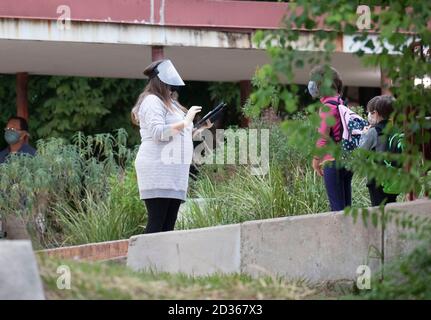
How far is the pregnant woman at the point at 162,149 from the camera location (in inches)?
346

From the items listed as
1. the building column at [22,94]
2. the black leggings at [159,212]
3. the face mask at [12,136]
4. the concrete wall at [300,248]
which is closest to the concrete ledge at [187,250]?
the concrete wall at [300,248]

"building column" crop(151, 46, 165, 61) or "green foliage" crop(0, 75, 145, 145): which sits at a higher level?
"building column" crop(151, 46, 165, 61)

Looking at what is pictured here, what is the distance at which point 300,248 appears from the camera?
8.18 m

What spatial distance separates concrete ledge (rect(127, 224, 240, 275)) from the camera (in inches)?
324

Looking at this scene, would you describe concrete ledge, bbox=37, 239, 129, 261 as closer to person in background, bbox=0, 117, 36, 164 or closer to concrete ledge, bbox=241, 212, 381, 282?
concrete ledge, bbox=241, 212, 381, 282

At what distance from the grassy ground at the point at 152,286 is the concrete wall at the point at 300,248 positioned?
67cm

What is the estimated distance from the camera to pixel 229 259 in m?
8.20

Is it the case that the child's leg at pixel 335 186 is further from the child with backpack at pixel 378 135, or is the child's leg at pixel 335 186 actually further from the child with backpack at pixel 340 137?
the child with backpack at pixel 378 135

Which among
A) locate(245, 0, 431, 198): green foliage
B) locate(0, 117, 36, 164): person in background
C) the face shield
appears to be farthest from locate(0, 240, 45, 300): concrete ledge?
locate(0, 117, 36, 164): person in background

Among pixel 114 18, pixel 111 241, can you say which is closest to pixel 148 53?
pixel 114 18

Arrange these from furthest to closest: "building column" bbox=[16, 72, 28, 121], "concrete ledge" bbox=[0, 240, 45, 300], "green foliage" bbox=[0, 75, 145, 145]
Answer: "green foliage" bbox=[0, 75, 145, 145], "building column" bbox=[16, 72, 28, 121], "concrete ledge" bbox=[0, 240, 45, 300]

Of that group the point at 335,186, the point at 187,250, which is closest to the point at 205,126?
the point at 335,186

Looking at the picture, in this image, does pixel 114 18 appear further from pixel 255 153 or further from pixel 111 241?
pixel 111 241

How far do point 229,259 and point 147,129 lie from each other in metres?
1.32
